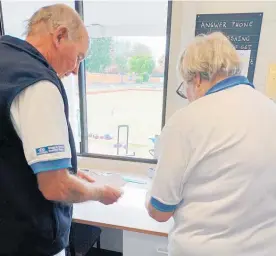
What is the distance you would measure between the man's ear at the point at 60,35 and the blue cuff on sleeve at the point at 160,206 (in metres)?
0.62

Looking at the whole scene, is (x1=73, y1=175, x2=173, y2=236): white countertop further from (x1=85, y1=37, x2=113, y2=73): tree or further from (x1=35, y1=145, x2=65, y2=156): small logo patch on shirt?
(x1=85, y1=37, x2=113, y2=73): tree

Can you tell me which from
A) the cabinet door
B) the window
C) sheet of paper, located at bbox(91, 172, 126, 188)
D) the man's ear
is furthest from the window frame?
the man's ear

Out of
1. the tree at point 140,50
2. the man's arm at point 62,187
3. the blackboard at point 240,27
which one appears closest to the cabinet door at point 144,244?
the man's arm at point 62,187

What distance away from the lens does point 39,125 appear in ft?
2.24

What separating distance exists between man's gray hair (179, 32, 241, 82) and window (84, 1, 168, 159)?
1.02 metres

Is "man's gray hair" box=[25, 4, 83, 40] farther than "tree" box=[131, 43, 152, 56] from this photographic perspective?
No

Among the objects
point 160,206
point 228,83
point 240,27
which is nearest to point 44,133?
point 160,206

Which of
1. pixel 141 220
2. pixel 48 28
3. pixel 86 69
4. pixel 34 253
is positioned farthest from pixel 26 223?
pixel 86 69

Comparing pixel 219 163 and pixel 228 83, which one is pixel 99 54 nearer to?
pixel 228 83

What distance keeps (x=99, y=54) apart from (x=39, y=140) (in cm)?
157

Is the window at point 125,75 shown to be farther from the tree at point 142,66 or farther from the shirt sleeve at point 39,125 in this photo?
the shirt sleeve at point 39,125

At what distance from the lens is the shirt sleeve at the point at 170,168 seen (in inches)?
32.8

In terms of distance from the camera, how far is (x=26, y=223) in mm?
801

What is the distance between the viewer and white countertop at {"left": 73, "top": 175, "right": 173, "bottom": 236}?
135 centimetres
